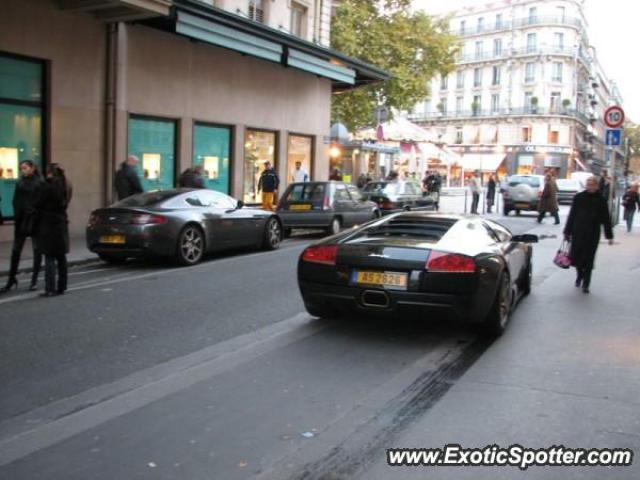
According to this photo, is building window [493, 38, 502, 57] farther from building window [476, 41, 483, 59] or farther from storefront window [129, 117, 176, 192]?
storefront window [129, 117, 176, 192]

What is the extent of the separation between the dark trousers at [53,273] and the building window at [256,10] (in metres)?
15.2

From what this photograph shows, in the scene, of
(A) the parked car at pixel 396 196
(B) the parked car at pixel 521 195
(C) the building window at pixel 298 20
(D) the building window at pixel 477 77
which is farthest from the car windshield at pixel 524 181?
(D) the building window at pixel 477 77

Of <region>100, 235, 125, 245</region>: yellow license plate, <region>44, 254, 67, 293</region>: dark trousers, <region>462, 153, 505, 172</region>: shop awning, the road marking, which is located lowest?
the road marking

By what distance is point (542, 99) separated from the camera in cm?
7819

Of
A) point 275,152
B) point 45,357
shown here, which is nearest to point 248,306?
point 45,357

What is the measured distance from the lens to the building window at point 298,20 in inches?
980

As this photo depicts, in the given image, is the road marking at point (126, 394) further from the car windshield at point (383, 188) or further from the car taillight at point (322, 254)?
the car windshield at point (383, 188)

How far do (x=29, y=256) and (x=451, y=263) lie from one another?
8.45 m

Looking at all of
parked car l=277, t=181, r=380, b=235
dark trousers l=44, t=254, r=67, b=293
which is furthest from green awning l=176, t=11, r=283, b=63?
dark trousers l=44, t=254, r=67, b=293

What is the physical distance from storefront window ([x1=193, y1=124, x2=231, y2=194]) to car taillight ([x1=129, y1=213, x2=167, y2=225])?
8336 millimetres

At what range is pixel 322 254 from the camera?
22.3 feet

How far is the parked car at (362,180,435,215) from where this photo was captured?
2147 cm

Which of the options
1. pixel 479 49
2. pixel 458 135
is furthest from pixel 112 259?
pixel 479 49

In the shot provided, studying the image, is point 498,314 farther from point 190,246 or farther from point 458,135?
point 458,135
